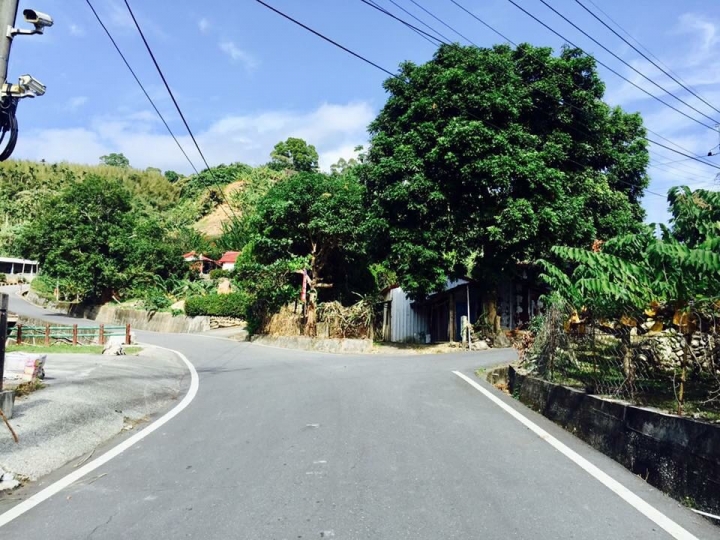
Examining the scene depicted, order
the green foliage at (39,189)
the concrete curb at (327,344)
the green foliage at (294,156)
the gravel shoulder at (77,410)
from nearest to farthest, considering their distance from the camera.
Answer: the gravel shoulder at (77,410)
the concrete curb at (327,344)
the green foliage at (39,189)
the green foliage at (294,156)

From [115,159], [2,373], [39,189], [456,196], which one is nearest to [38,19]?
[2,373]

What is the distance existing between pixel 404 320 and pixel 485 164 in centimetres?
1141

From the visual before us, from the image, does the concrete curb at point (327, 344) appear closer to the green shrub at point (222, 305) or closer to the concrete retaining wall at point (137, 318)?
the green shrub at point (222, 305)

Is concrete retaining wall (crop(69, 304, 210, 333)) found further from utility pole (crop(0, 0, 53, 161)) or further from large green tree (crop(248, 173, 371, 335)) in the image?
utility pole (crop(0, 0, 53, 161))

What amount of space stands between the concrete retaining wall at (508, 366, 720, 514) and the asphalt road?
5.9 inches

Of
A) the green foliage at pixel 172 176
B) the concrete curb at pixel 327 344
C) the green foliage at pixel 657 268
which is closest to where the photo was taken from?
the green foliage at pixel 657 268

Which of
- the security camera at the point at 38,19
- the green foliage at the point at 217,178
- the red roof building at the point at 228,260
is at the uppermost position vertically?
the green foliage at the point at 217,178

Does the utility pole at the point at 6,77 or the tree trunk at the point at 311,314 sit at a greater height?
the utility pole at the point at 6,77

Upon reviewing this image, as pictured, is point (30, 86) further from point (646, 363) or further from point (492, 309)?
point (492, 309)

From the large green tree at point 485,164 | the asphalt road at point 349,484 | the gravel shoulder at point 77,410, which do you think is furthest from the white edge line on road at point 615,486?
the large green tree at point 485,164

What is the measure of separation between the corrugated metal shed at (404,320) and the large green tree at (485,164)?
19.6 feet

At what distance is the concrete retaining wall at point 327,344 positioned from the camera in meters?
22.2

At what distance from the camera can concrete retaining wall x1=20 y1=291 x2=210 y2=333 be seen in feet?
124

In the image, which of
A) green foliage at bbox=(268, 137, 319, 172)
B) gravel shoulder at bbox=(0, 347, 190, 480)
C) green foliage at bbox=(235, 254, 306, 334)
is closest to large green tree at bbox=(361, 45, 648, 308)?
green foliage at bbox=(235, 254, 306, 334)
